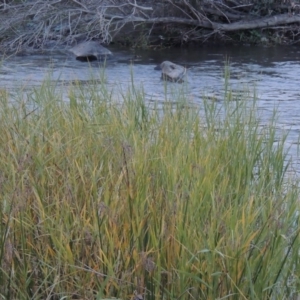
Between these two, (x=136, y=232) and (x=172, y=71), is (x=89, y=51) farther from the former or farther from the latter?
(x=136, y=232)

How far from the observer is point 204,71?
10.7m

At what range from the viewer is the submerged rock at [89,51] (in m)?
11.8

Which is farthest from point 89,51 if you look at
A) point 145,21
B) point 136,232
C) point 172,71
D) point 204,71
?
point 136,232

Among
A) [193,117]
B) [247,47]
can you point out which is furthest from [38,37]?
[193,117]

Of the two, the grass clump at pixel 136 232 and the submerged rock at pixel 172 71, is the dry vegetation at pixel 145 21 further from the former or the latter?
the grass clump at pixel 136 232

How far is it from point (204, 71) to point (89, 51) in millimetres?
2136

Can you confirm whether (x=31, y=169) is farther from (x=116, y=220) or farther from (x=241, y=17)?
(x=241, y=17)

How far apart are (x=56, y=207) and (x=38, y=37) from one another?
9699 millimetres

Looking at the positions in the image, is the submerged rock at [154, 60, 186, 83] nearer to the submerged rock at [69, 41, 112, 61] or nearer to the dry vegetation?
the submerged rock at [69, 41, 112, 61]

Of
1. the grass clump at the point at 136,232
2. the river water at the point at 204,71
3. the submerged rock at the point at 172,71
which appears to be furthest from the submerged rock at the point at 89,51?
the grass clump at the point at 136,232

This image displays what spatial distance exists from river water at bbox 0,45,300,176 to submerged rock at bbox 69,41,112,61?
15cm

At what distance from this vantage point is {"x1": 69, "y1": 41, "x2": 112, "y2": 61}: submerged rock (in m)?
11.8

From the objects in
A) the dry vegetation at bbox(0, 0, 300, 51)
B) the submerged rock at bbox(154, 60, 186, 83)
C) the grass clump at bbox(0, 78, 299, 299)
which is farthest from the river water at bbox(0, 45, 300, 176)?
the grass clump at bbox(0, 78, 299, 299)

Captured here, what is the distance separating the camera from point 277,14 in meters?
13.4
